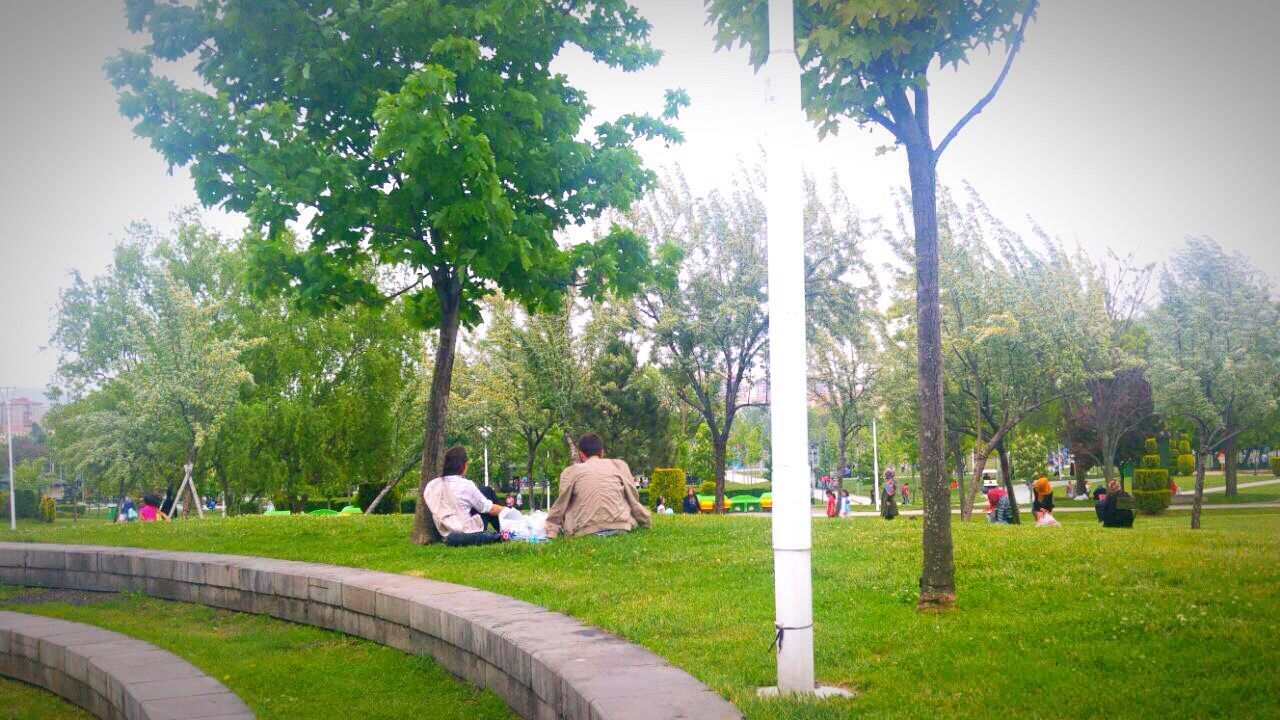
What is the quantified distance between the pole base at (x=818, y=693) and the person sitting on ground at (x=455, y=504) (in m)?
7.21

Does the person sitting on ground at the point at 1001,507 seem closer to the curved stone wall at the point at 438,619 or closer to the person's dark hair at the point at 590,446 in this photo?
the person's dark hair at the point at 590,446

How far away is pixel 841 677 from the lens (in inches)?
216

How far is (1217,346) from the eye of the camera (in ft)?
92.5

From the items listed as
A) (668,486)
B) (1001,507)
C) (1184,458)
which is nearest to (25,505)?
(668,486)

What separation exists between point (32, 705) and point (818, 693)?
A: 683cm

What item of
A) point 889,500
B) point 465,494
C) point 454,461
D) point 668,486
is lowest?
point 889,500

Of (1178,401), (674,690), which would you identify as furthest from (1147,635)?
(1178,401)

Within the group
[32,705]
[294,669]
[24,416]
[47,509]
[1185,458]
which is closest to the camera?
[294,669]

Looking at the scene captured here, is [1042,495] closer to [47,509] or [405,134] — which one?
[405,134]

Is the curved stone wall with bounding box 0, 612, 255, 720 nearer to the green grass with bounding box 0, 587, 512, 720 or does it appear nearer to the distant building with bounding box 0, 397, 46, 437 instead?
the green grass with bounding box 0, 587, 512, 720

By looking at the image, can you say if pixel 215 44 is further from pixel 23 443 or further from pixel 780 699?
pixel 23 443

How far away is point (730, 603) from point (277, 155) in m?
7.04

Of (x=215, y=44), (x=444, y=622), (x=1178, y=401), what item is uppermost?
(x=215, y=44)

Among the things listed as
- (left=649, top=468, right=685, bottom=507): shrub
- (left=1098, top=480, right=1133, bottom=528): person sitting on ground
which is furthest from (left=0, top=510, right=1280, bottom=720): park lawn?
(left=649, top=468, right=685, bottom=507): shrub
